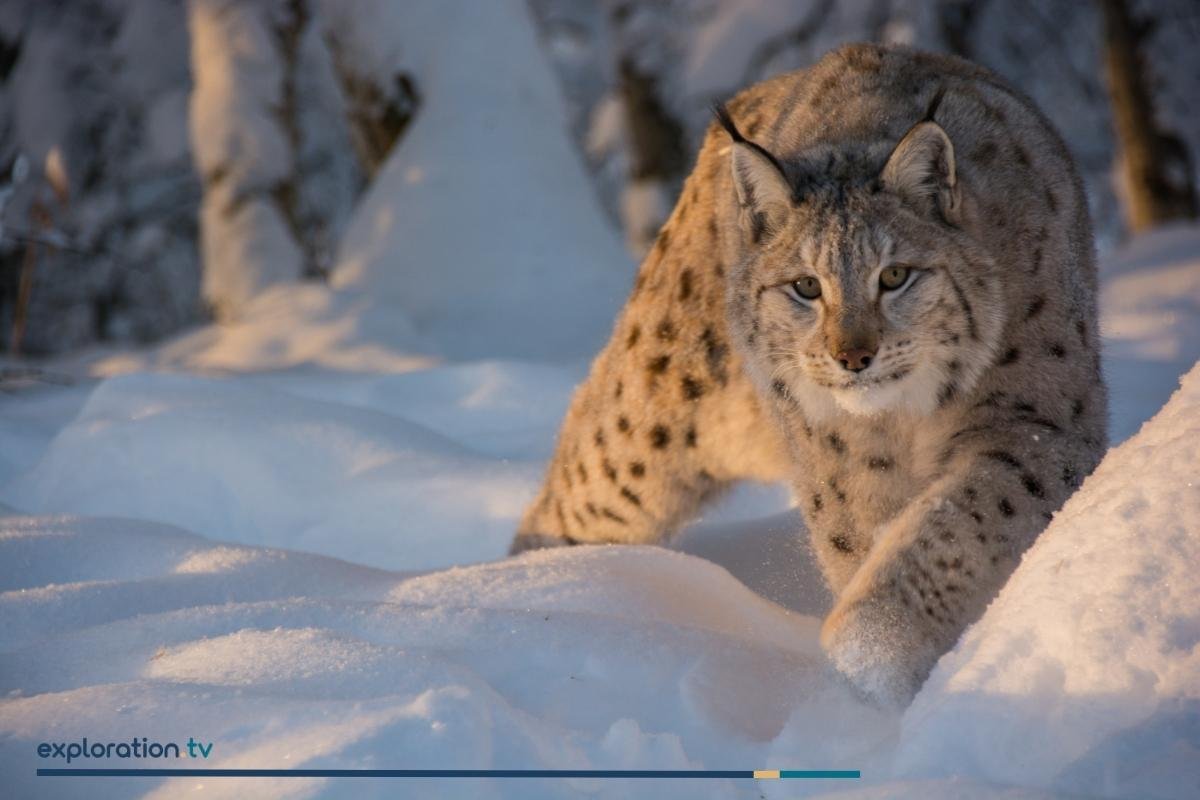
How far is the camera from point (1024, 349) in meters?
2.80

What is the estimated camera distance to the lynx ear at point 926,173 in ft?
8.86

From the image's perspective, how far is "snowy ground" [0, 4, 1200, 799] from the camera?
75.5 inches

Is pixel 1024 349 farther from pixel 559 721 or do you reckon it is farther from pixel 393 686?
pixel 393 686

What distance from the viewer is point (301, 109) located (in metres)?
15.3

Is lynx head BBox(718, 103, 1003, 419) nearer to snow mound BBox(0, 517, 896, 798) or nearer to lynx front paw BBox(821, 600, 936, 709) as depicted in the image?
lynx front paw BBox(821, 600, 936, 709)

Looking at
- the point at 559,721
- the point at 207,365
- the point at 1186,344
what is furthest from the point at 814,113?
the point at 207,365

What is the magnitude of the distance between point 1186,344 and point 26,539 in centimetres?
428

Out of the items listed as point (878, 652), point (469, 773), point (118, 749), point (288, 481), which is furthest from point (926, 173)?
point (288, 481)

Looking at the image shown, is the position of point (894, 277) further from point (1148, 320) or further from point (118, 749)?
point (1148, 320)

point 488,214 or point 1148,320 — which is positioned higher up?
point 488,214

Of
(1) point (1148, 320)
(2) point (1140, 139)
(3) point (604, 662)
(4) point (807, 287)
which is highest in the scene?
(4) point (807, 287)

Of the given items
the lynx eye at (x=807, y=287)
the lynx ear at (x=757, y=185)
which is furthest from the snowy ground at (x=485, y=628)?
the lynx ear at (x=757, y=185)

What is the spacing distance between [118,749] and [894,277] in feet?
5.53

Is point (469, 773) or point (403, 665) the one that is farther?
point (403, 665)
